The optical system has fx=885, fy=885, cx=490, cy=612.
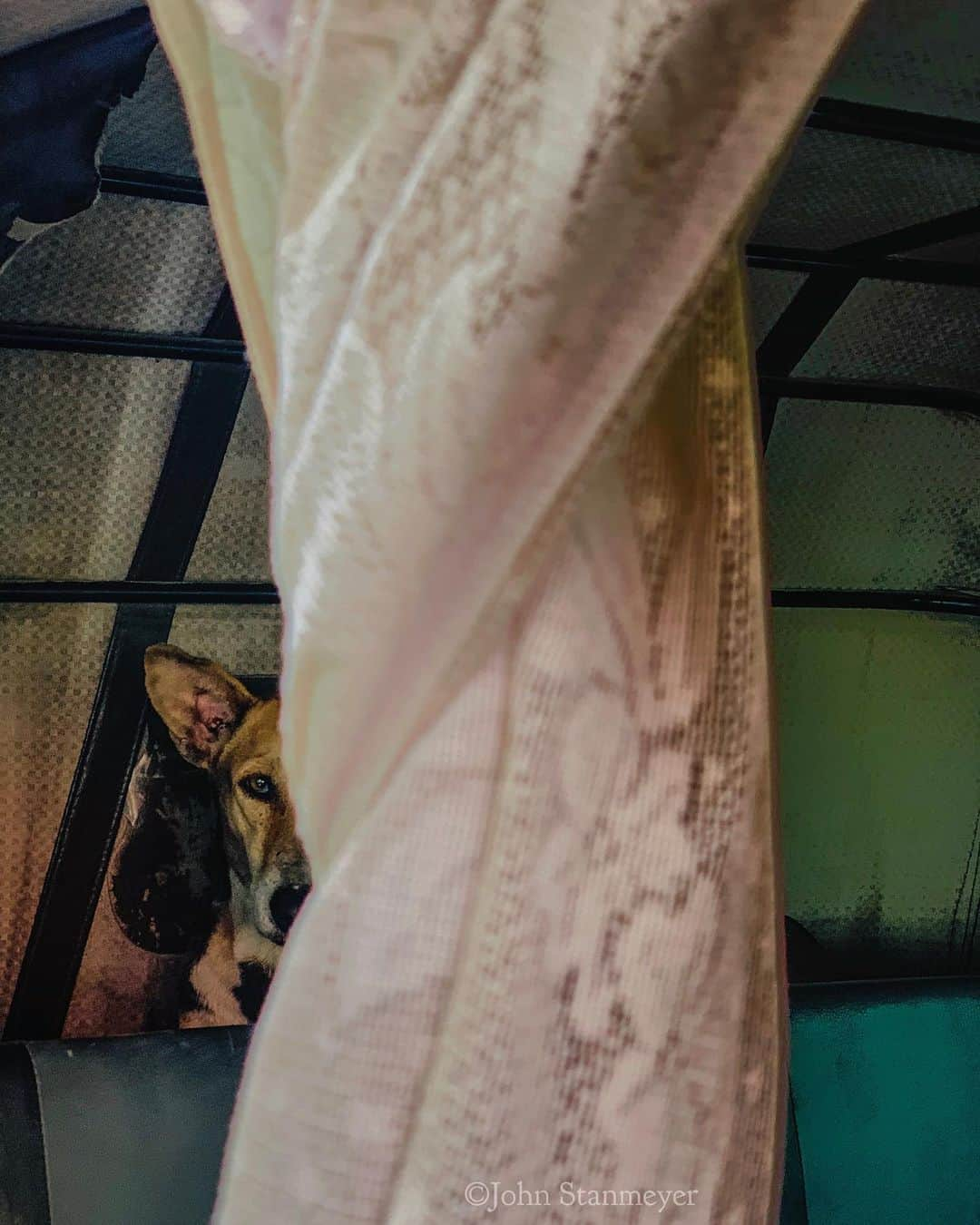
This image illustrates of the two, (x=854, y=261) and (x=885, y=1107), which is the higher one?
(x=854, y=261)

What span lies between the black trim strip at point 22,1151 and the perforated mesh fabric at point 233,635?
39cm

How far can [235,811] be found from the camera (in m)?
0.84

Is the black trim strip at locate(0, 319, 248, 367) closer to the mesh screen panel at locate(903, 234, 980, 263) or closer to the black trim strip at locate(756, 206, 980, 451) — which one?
the black trim strip at locate(756, 206, 980, 451)

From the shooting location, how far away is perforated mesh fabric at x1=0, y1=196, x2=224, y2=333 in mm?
713

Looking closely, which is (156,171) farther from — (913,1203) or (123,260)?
(913,1203)

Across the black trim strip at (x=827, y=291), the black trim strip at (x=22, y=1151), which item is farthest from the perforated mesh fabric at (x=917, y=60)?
the black trim strip at (x=22, y=1151)

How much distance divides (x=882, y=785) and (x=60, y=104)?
1.12 meters

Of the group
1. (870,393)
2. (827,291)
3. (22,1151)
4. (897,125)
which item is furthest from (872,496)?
(22,1151)

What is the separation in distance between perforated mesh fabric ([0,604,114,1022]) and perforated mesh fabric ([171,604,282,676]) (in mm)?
69

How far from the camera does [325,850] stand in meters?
0.25

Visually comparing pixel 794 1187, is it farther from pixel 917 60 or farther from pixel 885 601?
pixel 917 60

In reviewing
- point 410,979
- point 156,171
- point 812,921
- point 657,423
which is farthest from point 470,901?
point 812,921

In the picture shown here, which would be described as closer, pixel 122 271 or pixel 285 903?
pixel 122 271

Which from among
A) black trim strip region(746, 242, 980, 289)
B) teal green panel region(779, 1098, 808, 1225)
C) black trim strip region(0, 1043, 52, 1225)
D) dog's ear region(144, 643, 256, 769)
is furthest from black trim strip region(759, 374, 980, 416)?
black trim strip region(0, 1043, 52, 1225)
